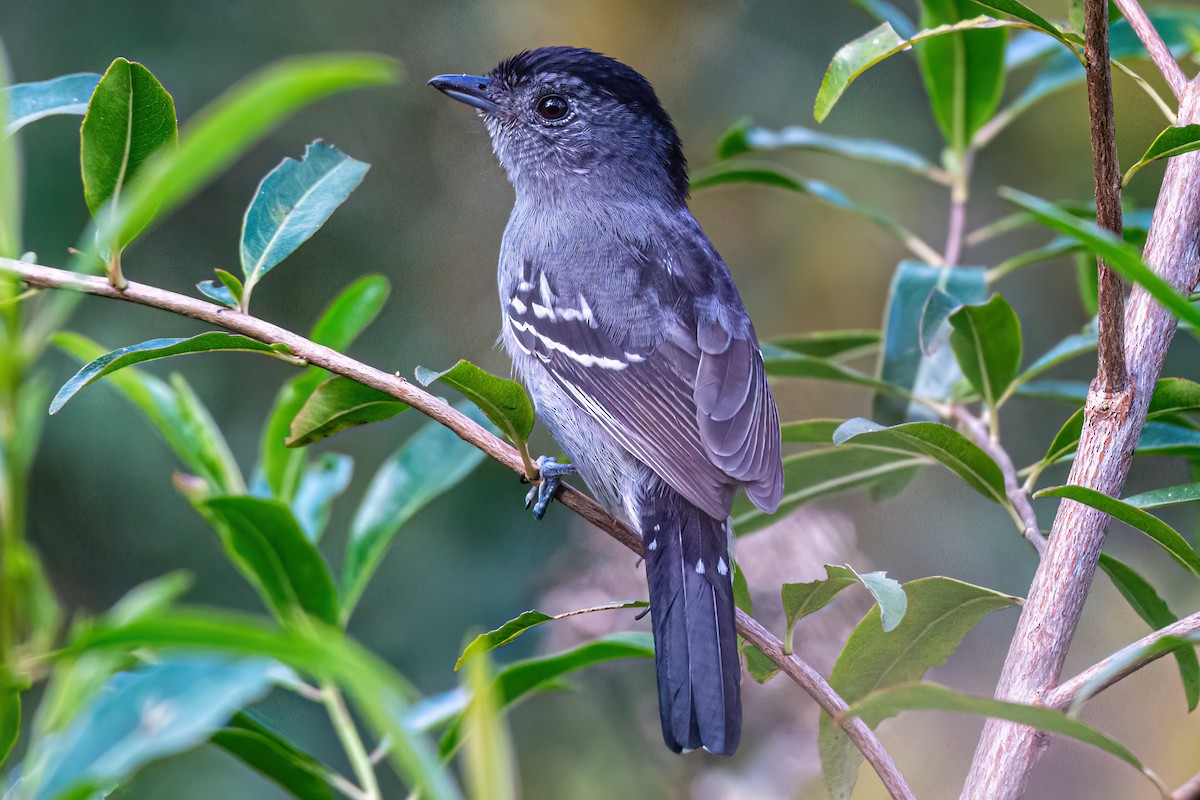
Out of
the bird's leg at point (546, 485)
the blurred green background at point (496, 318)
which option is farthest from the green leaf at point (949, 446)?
the blurred green background at point (496, 318)

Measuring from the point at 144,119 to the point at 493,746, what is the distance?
1392mm

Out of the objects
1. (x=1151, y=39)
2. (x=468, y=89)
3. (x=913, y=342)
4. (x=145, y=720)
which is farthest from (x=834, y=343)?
(x=145, y=720)

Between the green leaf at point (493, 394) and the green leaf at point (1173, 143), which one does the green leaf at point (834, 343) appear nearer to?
the green leaf at point (493, 394)

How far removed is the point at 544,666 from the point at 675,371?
1.14 meters

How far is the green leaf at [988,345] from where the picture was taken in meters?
2.50

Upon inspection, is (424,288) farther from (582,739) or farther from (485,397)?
(485,397)

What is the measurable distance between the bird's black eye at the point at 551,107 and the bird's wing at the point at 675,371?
33.8 inches

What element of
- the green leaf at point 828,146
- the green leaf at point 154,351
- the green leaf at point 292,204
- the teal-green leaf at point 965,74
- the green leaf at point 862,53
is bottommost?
the green leaf at point 154,351

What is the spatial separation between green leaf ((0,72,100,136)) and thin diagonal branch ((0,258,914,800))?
0.28 metres

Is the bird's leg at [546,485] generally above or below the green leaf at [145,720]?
below

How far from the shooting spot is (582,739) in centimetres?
434

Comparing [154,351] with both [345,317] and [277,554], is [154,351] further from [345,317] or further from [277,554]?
[345,317]

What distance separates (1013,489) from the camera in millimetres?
2361

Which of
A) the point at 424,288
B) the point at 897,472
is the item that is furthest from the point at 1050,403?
the point at 424,288
